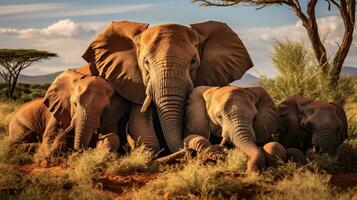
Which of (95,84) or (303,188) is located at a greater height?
(95,84)

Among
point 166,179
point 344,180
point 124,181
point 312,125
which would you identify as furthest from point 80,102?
point 344,180

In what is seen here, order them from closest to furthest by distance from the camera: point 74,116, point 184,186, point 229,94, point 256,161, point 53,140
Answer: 1. point 184,186
2. point 256,161
3. point 229,94
4. point 74,116
5. point 53,140

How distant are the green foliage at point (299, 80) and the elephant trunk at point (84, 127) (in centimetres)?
494

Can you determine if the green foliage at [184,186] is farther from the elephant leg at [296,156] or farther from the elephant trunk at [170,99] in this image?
the elephant trunk at [170,99]

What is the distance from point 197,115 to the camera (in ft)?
29.3

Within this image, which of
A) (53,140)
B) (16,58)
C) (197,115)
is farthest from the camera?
(16,58)

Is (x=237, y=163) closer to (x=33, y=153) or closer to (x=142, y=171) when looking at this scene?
(x=142, y=171)

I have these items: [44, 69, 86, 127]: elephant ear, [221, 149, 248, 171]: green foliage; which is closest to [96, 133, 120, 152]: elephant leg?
[44, 69, 86, 127]: elephant ear

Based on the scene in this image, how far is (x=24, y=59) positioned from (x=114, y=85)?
28.2 meters

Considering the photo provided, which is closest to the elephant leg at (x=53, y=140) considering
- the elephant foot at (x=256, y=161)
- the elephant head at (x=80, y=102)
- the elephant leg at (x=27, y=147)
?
the elephant head at (x=80, y=102)

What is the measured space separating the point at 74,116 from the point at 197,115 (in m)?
1.77

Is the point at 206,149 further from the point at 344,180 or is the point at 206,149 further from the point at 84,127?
the point at 84,127

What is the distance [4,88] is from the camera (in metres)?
37.9

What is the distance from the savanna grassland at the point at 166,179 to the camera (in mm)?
6621
